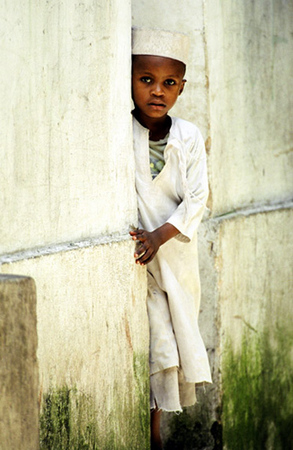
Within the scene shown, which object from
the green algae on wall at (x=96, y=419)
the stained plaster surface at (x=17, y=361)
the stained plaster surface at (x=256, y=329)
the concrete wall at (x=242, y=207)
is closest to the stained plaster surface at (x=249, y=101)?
the concrete wall at (x=242, y=207)

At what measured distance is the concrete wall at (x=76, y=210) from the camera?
251 centimetres

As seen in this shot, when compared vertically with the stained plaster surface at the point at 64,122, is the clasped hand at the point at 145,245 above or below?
below

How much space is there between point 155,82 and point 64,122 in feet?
1.75

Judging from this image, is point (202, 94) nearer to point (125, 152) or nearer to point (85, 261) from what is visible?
point (125, 152)

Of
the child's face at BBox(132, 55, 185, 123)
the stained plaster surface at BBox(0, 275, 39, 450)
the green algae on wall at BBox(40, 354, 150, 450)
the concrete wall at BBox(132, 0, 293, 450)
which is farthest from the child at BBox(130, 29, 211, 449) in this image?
the stained plaster surface at BBox(0, 275, 39, 450)

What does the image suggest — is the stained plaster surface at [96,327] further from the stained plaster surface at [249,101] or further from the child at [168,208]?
the stained plaster surface at [249,101]

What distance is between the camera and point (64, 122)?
2.77 m

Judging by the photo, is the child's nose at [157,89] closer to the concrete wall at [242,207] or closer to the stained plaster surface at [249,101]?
the concrete wall at [242,207]

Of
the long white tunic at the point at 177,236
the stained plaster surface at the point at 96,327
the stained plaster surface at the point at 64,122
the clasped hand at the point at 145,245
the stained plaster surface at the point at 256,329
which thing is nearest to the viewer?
the stained plaster surface at the point at 64,122

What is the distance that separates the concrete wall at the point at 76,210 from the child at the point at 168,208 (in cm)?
8

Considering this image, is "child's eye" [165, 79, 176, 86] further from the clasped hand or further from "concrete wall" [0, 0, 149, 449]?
the clasped hand

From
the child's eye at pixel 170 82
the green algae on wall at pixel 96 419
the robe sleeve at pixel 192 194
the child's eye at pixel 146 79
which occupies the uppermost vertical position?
the child's eye at pixel 146 79

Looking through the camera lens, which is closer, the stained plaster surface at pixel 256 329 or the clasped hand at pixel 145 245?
the clasped hand at pixel 145 245

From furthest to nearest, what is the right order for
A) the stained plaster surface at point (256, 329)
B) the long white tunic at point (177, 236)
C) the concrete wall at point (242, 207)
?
the stained plaster surface at point (256, 329) < the concrete wall at point (242, 207) < the long white tunic at point (177, 236)
